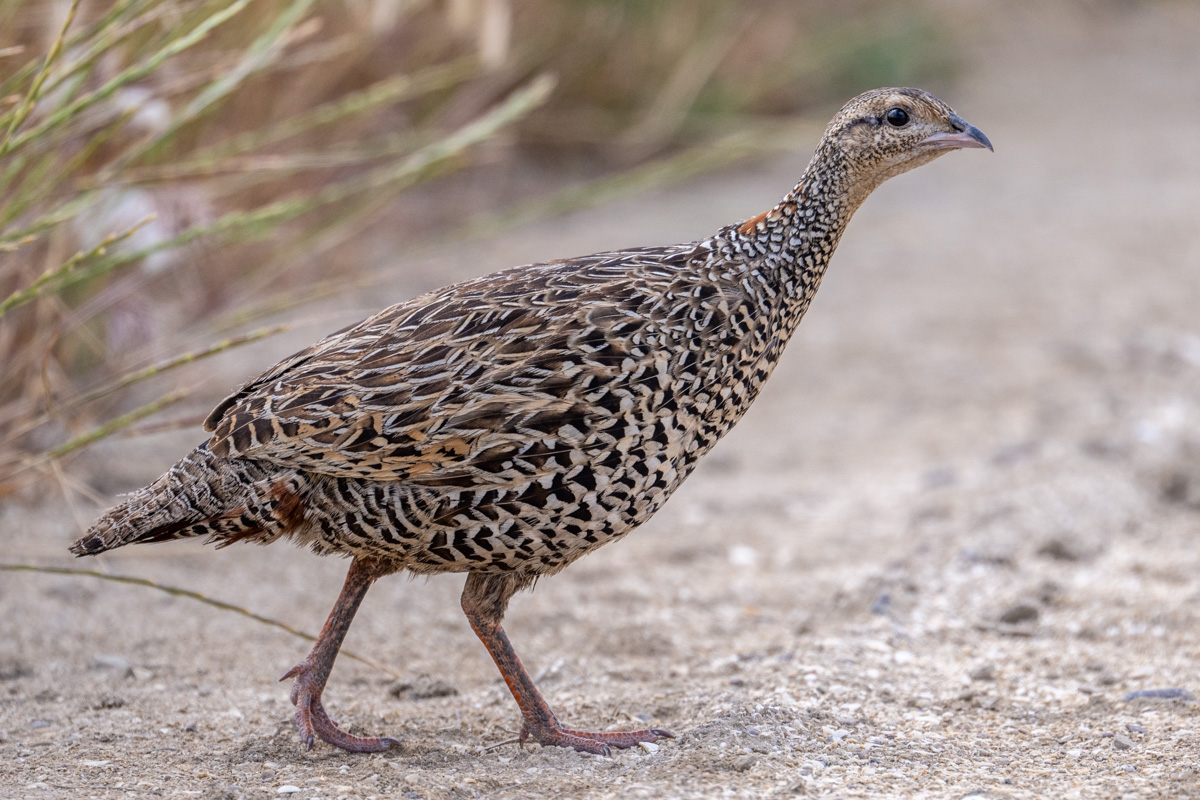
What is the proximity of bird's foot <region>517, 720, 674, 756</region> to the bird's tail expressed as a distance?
2.63 ft

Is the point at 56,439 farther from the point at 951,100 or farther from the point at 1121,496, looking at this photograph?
the point at 951,100

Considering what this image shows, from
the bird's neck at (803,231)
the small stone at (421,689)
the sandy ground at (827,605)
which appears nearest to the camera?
the sandy ground at (827,605)

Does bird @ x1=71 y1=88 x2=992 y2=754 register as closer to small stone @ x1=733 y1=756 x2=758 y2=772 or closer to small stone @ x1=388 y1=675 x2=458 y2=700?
small stone @ x1=733 y1=756 x2=758 y2=772

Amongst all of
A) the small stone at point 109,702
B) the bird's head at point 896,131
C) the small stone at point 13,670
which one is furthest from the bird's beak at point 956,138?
the small stone at point 13,670

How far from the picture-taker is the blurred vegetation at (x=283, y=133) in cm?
374

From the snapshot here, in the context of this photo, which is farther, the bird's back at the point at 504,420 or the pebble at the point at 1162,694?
the pebble at the point at 1162,694

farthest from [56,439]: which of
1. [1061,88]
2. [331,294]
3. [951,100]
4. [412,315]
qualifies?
Answer: [1061,88]

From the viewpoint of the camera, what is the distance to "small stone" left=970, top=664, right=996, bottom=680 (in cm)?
380

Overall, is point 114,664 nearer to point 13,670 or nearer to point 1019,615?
point 13,670

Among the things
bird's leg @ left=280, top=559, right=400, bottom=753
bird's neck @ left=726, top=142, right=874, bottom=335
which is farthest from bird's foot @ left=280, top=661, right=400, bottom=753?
bird's neck @ left=726, top=142, right=874, bottom=335

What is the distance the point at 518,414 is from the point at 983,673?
1.71m

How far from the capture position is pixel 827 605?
4.51m

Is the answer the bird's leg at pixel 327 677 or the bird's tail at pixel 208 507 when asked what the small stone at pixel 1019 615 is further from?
the bird's tail at pixel 208 507

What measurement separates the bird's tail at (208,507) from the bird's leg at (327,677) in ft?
0.92
